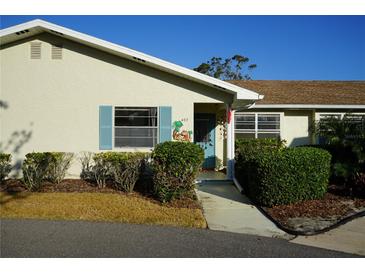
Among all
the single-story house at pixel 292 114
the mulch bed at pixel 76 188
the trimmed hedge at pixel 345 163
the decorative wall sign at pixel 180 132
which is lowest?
the mulch bed at pixel 76 188

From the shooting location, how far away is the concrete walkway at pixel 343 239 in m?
5.47

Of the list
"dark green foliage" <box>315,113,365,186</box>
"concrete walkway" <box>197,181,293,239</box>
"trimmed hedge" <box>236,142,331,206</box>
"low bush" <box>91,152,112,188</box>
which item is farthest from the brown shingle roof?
"low bush" <box>91,152,112,188</box>

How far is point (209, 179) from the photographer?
444 inches

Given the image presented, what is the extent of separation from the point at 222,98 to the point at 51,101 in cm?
519


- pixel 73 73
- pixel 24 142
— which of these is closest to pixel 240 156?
pixel 73 73

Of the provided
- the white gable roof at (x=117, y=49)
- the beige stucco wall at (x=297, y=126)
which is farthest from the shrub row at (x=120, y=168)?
the beige stucco wall at (x=297, y=126)

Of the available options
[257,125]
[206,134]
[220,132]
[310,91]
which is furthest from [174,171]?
[310,91]

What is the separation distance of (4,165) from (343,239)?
913 cm

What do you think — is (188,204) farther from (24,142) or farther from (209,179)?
(24,142)

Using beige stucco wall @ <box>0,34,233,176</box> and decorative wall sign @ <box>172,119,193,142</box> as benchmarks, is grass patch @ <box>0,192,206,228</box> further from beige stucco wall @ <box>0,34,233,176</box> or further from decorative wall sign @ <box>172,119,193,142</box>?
decorative wall sign @ <box>172,119,193,142</box>

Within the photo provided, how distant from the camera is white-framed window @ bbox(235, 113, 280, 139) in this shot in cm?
1435

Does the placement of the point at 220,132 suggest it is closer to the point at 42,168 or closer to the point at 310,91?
the point at 310,91

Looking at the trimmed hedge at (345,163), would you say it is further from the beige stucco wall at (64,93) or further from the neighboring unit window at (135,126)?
the neighboring unit window at (135,126)

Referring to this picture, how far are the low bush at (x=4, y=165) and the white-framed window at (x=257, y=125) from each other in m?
8.24
